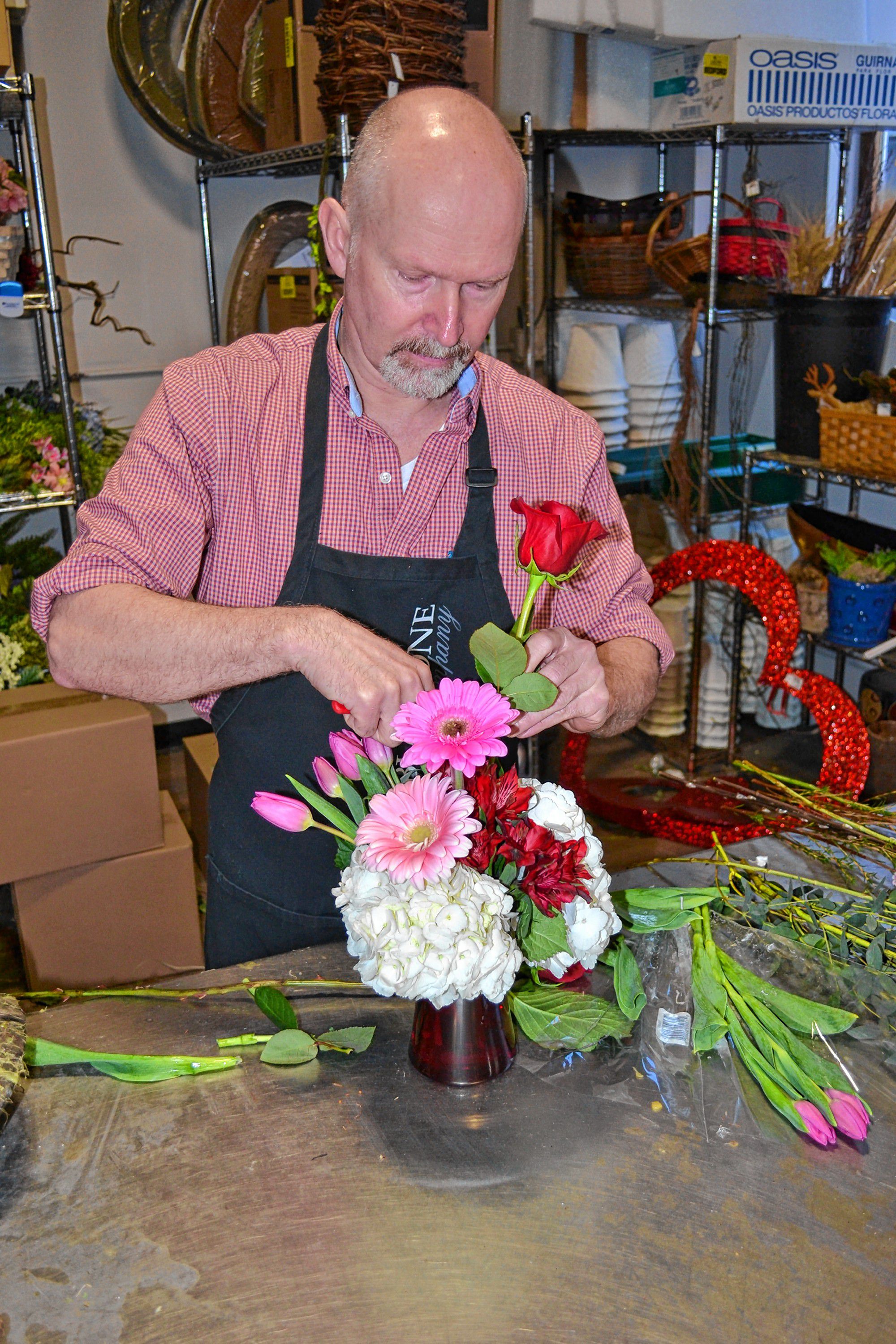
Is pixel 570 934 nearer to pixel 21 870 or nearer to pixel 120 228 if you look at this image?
pixel 21 870

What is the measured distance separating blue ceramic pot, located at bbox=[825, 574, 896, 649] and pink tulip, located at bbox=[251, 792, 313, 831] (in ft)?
7.93

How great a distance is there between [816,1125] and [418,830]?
0.45 m

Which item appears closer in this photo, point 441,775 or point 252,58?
point 441,775

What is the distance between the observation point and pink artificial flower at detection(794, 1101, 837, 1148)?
1015 millimetres

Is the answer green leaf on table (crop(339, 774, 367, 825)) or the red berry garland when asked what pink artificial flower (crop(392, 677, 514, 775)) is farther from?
the red berry garland

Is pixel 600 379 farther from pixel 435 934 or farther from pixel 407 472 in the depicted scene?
pixel 435 934

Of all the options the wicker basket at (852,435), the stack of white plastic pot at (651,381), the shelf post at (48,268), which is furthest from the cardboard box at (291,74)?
the wicker basket at (852,435)

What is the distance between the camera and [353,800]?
1.04m

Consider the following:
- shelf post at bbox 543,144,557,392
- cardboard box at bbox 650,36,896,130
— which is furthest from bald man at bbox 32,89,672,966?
shelf post at bbox 543,144,557,392

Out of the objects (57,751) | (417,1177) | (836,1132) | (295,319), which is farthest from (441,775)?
(295,319)

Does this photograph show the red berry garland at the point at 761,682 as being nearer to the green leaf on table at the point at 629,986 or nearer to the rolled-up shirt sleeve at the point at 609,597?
the rolled-up shirt sleeve at the point at 609,597

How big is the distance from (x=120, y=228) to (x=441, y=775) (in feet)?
11.2

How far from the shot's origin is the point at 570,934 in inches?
42.0

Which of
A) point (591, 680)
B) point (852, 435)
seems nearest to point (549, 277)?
point (852, 435)
